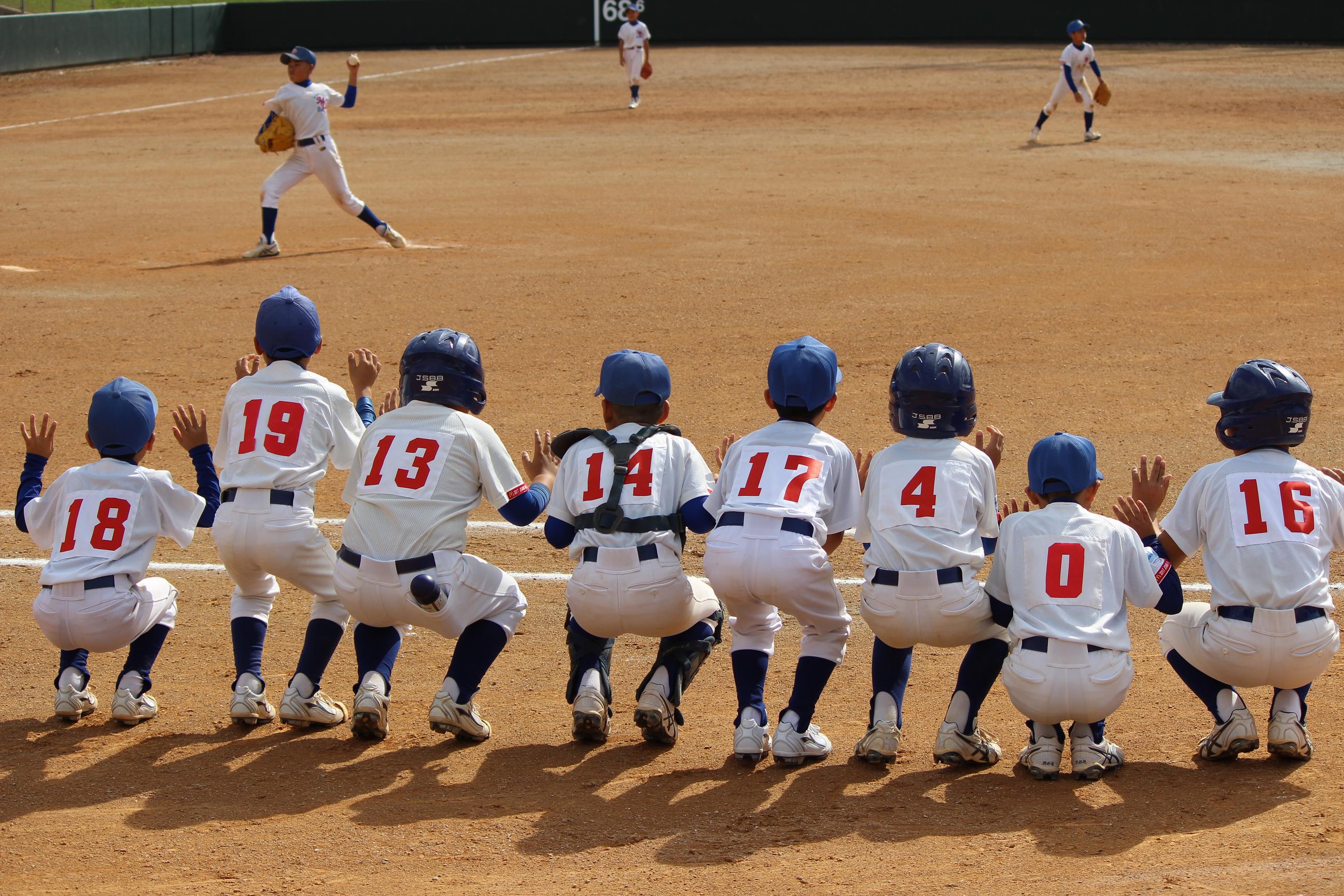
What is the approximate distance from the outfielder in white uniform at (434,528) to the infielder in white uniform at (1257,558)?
2300mm

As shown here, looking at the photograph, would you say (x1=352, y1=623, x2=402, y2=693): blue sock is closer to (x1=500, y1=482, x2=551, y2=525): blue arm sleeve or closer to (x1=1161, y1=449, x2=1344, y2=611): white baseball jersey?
(x1=500, y1=482, x2=551, y2=525): blue arm sleeve

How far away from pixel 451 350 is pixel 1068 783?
8.65 ft

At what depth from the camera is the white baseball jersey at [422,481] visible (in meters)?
5.11

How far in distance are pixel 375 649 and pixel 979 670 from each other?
2.19m

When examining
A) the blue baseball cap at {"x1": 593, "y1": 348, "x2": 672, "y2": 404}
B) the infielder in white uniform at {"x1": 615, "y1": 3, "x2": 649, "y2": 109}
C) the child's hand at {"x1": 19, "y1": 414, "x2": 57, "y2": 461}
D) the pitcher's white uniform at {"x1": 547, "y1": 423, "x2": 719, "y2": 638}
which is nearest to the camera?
the pitcher's white uniform at {"x1": 547, "y1": 423, "x2": 719, "y2": 638}

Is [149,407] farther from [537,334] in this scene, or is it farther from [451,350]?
[537,334]

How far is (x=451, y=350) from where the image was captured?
5.29m

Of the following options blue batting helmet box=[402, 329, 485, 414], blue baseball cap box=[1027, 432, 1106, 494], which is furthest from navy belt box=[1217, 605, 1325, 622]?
blue batting helmet box=[402, 329, 485, 414]

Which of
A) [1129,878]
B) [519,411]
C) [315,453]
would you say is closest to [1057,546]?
[1129,878]

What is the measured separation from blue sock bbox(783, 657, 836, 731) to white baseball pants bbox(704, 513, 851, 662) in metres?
0.03

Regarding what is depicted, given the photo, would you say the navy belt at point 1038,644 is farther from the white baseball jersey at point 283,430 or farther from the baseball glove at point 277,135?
the baseball glove at point 277,135

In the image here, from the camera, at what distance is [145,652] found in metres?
5.48

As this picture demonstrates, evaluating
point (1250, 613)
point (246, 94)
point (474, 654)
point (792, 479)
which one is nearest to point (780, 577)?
point (792, 479)

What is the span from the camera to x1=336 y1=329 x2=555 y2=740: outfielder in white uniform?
510cm
